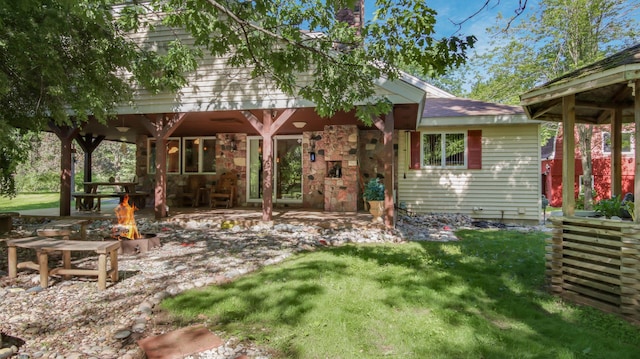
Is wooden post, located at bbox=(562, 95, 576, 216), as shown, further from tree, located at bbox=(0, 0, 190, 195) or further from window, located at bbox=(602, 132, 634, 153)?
window, located at bbox=(602, 132, 634, 153)

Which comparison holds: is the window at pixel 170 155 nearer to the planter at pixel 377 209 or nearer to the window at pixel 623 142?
the planter at pixel 377 209

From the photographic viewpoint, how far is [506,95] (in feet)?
55.8

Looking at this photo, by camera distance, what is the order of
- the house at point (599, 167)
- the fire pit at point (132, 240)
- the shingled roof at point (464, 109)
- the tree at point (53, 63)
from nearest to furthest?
the tree at point (53, 63), the fire pit at point (132, 240), the shingled roof at point (464, 109), the house at point (599, 167)

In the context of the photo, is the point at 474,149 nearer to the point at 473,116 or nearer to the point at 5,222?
the point at 473,116

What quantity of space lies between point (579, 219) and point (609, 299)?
30.6 inches

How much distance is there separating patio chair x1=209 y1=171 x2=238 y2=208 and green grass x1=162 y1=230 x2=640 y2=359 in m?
5.56

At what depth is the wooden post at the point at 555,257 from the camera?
3.83 metres

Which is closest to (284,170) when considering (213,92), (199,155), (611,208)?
(199,155)

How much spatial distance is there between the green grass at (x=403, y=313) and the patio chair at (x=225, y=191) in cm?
556

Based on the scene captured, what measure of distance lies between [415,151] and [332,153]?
7.88 feet

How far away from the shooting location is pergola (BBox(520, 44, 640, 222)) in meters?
3.22

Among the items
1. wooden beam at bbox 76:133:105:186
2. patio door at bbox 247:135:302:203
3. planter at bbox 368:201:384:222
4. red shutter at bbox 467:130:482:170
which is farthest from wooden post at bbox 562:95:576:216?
wooden beam at bbox 76:133:105:186

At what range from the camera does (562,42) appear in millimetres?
14289

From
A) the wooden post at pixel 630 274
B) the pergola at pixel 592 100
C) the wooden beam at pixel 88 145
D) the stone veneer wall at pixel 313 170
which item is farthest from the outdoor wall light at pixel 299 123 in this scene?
the wooden beam at pixel 88 145
